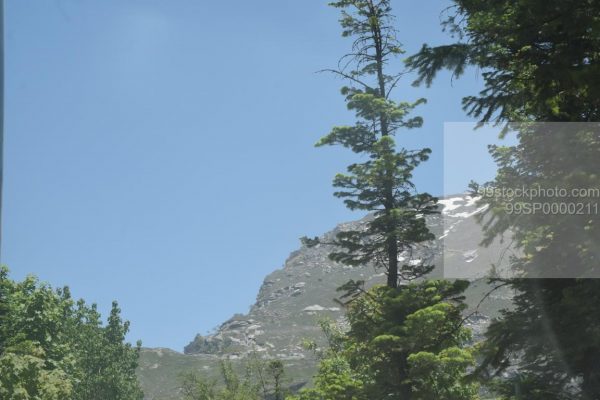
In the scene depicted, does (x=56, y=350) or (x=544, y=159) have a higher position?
(x=544, y=159)

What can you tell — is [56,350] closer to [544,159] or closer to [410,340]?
[410,340]

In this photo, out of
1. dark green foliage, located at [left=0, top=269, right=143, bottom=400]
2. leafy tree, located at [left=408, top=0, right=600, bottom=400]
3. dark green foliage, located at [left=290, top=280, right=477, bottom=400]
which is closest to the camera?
leafy tree, located at [left=408, top=0, right=600, bottom=400]

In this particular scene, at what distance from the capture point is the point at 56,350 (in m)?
44.9

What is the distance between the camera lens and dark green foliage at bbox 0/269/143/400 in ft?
103

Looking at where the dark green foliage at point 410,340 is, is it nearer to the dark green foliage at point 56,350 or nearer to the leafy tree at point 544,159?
the leafy tree at point 544,159

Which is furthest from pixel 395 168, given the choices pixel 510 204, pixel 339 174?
pixel 510 204

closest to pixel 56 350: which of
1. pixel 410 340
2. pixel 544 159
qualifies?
pixel 410 340

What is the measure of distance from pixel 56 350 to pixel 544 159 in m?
35.4

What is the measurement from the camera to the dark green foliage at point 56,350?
3128 centimetres

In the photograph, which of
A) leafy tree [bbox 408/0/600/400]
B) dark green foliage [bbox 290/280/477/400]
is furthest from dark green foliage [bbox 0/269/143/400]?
leafy tree [bbox 408/0/600/400]

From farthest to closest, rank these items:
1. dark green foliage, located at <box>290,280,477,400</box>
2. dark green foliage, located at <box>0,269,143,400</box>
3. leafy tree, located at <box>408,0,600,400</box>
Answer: dark green foliage, located at <box>0,269,143,400</box> < dark green foliage, located at <box>290,280,477,400</box> < leafy tree, located at <box>408,0,600,400</box>

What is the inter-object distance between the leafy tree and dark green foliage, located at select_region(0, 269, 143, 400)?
2099cm

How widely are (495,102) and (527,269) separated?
6.66 metres

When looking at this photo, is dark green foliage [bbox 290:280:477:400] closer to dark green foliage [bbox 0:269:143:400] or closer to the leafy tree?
the leafy tree
